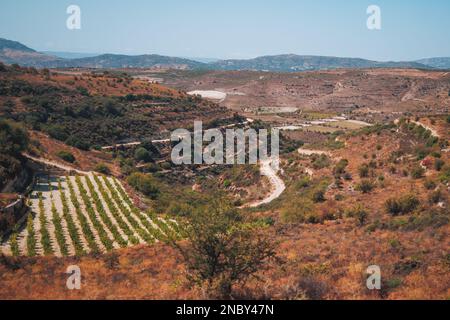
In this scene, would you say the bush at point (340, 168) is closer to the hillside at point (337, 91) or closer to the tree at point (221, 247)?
the tree at point (221, 247)

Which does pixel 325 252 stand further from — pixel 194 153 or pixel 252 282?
pixel 194 153

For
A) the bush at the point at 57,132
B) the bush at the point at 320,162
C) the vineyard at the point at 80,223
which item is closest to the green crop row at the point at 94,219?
the vineyard at the point at 80,223

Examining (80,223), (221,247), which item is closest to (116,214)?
(80,223)

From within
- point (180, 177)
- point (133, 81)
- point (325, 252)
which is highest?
point (133, 81)

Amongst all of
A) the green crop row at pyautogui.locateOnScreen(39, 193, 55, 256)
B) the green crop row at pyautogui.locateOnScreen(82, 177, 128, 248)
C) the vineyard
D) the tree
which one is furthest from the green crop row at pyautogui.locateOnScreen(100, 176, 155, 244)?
the tree

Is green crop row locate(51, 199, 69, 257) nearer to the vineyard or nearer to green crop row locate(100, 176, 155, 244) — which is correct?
the vineyard
